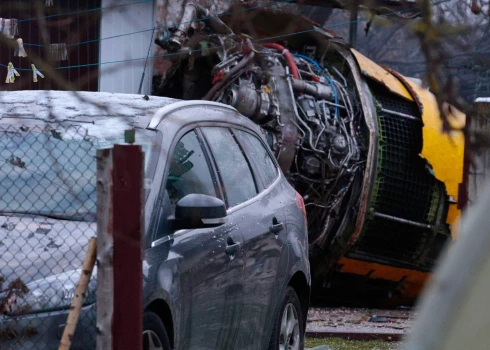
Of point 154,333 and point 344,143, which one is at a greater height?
point 344,143

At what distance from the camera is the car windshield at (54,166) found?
16.2 ft

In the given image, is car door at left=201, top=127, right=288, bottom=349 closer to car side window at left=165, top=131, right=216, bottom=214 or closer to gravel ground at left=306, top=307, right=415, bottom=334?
car side window at left=165, top=131, right=216, bottom=214

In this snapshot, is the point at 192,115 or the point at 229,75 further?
the point at 229,75

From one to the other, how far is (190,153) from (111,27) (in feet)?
24.4

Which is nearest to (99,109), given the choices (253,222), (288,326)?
(253,222)

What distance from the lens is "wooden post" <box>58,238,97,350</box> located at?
3.98 m

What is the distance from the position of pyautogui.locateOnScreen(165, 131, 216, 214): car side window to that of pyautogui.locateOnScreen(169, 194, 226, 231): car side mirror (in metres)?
0.24

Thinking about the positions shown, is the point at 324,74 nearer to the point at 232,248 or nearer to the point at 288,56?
the point at 288,56

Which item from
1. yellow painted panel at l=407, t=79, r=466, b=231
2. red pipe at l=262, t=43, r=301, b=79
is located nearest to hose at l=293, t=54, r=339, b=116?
red pipe at l=262, t=43, r=301, b=79

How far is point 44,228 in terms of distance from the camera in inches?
187

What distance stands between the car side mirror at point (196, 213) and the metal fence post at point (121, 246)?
757 mm

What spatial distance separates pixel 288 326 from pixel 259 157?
115 centimetres

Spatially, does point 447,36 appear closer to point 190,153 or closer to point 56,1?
point 190,153

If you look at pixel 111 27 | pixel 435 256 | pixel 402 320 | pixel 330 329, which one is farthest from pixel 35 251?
pixel 111 27
